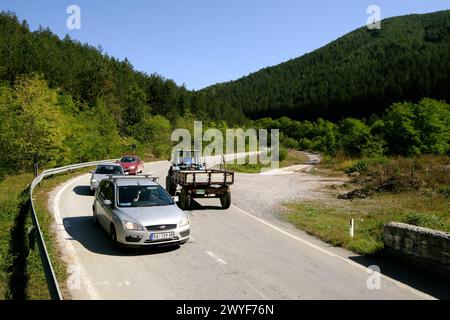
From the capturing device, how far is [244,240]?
1105 cm

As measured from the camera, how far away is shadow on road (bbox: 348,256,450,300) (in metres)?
7.45

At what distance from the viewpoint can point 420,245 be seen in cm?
860

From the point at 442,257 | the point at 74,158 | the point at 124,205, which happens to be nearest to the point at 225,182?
the point at 124,205

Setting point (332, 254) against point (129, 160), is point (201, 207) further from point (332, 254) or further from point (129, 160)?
point (129, 160)

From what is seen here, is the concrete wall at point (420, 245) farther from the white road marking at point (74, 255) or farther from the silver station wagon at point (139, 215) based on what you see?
the white road marking at point (74, 255)

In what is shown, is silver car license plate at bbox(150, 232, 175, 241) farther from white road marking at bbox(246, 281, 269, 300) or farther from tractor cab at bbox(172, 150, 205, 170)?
tractor cab at bbox(172, 150, 205, 170)

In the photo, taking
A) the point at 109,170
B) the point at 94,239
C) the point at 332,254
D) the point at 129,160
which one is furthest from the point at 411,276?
the point at 129,160

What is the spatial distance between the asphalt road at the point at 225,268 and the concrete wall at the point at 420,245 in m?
0.68

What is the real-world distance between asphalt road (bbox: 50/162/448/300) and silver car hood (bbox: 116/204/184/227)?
773 mm

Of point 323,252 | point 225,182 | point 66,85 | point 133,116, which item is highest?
point 66,85

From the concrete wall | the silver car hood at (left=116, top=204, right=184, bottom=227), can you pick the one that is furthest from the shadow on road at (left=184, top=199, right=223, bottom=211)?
the concrete wall

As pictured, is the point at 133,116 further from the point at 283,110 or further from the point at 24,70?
the point at 283,110
